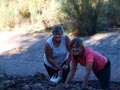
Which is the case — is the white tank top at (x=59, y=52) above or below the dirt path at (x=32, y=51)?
above

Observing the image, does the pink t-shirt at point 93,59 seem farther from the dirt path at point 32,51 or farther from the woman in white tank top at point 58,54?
the dirt path at point 32,51

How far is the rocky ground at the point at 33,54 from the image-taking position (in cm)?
881

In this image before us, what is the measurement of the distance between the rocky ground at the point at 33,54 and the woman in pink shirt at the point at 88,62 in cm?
34

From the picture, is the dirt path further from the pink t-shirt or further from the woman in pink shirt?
the pink t-shirt

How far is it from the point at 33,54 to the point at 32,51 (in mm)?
386

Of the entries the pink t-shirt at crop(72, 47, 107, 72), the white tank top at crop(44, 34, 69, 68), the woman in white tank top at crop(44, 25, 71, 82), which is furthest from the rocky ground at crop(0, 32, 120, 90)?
the pink t-shirt at crop(72, 47, 107, 72)

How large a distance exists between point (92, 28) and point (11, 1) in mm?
5851

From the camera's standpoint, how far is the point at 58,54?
7621 millimetres

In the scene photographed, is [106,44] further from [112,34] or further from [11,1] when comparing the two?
[11,1]

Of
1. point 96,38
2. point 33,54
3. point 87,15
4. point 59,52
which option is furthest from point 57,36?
point 87,15

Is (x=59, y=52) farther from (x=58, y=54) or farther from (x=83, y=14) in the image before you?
(x=83, y=14)

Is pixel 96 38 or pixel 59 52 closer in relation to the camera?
pixel 59 52

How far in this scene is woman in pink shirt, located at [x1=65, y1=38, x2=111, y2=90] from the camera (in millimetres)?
6715

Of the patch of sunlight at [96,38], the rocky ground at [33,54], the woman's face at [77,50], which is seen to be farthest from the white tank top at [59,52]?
the patch of sunlight at [96,38]
